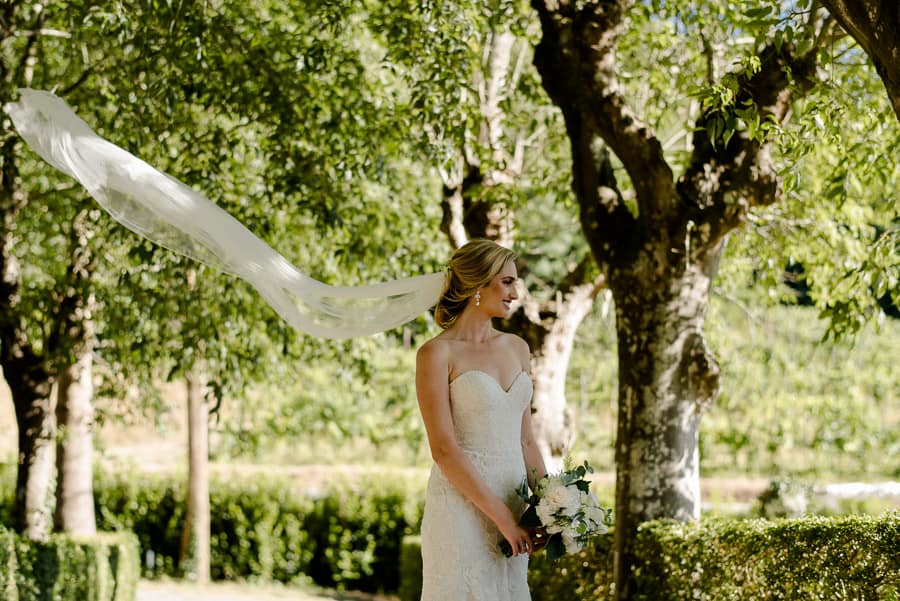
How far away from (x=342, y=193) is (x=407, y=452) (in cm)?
1268

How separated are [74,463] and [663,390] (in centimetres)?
696

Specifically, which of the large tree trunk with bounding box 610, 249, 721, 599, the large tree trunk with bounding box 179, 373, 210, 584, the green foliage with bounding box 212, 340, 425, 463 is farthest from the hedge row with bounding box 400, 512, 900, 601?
the green foliage with bounding box 212, 340, 425, 463

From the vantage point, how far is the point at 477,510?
14.3 ft

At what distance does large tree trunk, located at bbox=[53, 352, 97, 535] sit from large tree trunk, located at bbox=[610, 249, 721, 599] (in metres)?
6.49

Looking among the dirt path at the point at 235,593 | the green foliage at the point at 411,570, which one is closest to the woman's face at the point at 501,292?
the green foliage at the point at 411,570

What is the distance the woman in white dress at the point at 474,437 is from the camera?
429cm

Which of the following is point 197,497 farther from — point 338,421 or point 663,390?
point 663,390

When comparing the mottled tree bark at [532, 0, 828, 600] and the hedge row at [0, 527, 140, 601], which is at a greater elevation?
the mottled tree bark at [532, 0, 828, 600]

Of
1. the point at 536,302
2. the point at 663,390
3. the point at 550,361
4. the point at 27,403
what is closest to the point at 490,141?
the point at 536,302

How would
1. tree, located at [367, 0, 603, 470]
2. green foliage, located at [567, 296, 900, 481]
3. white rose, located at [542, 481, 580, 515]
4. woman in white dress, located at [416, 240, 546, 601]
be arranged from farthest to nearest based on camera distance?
1. green foliage, located at [567, 296, 900, 481]
2. tree, located at [367, 0, 603, 470]
3. woman in white dress, located at [416, 240, 546, 601]
4. white rose, located at [542, 481, 580, 515]

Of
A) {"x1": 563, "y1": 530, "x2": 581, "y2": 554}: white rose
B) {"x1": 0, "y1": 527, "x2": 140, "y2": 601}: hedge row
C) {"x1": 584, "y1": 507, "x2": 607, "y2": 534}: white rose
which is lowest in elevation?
{"x1": 0, "y1": 527, "x2": 140, "y2": 601}: hedge row

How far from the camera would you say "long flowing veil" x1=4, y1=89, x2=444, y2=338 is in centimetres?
523

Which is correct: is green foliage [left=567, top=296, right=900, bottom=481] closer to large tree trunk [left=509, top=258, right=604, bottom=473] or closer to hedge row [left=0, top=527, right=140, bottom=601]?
large tree trunk [left=509, top=258, right=604, bottom=473]

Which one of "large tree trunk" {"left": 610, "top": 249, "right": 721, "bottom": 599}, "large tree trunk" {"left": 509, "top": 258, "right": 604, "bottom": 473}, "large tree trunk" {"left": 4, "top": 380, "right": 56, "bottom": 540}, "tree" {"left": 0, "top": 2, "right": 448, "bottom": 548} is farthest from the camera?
"large tree trunk" {"left": 4, "top": 380, "right": 56, "bottom": 540}
